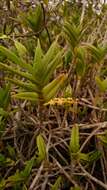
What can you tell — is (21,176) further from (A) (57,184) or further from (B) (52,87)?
(B) (52,87)

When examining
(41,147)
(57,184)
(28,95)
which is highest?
(28,95)

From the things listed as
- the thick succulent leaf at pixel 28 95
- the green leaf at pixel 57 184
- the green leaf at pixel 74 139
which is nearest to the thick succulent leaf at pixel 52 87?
the thick succulent leaf at pixel 28 95

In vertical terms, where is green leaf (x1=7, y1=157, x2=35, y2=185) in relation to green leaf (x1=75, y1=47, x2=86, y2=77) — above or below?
below

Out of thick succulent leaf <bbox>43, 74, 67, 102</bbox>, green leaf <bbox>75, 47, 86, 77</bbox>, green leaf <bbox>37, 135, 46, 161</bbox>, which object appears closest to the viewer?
thick succulent leaf <bbox>43, 74, 67, 102</bbox>

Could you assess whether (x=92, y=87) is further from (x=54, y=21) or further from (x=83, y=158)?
(x=54, y=21)

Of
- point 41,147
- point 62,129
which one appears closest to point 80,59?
point 62,129

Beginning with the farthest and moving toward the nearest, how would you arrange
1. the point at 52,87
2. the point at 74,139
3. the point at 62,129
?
the point at 62,129
the point at 74,139
the point at 52,87

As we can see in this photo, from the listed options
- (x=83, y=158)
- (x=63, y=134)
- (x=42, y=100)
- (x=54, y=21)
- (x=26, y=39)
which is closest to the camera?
(x=42, y=100)

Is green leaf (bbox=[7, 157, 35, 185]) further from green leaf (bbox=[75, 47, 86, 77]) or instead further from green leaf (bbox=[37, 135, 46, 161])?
green leaf (bbox=[75, 47, 86, 77])

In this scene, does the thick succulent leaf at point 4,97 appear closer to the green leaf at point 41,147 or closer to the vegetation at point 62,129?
the vegetation at point 62,129

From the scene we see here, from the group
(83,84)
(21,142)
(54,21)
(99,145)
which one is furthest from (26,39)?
(99,145)

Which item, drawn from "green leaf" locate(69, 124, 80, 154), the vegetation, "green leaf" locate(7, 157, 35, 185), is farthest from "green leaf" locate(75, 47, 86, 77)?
"green leaf" locate(7, 157, 35, 185)
